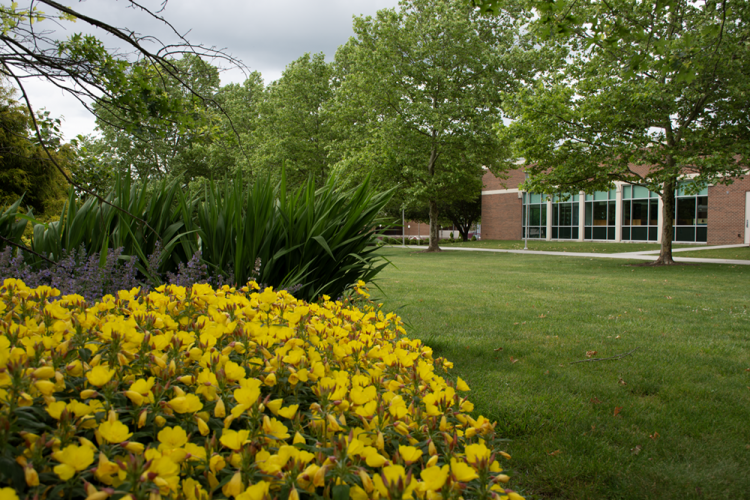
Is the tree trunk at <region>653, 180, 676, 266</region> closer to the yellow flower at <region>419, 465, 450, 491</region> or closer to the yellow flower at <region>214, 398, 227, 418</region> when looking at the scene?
the yellow flower at <region>419, 465, 450, 491</region>

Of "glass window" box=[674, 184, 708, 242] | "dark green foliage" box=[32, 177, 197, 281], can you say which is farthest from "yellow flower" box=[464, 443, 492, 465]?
"glass window" box=[674, 184, 708, 242]

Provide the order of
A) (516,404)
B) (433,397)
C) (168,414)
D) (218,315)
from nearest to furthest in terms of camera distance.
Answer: (168,414), (433,397), (218,315), (516,404)

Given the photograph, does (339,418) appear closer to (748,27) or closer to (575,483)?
(575,483)

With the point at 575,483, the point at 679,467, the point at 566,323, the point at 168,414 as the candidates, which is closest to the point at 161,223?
the point at 168,414

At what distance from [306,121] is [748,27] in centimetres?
1909

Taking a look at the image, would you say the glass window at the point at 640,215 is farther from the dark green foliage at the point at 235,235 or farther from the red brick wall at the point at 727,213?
the dark green foliage at the point at 235,235

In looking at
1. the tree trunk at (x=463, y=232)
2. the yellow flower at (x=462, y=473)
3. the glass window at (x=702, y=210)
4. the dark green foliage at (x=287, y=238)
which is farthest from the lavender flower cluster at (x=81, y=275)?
the tree trunk at (x=463, y=232)

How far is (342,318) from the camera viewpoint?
1990 millimetres

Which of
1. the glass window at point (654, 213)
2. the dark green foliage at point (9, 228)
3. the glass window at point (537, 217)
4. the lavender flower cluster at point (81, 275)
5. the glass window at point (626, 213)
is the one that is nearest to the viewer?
the lavender flower cluster at point (81, 275)

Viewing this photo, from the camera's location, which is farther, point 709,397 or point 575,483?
point 709,397

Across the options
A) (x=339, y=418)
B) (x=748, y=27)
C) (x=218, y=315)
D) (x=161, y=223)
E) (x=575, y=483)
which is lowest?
(x=575, y=483)

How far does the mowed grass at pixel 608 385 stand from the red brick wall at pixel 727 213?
23417 mm

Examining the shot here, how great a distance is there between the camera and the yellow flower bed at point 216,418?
773 mm

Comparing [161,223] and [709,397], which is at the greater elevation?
[161,223]
